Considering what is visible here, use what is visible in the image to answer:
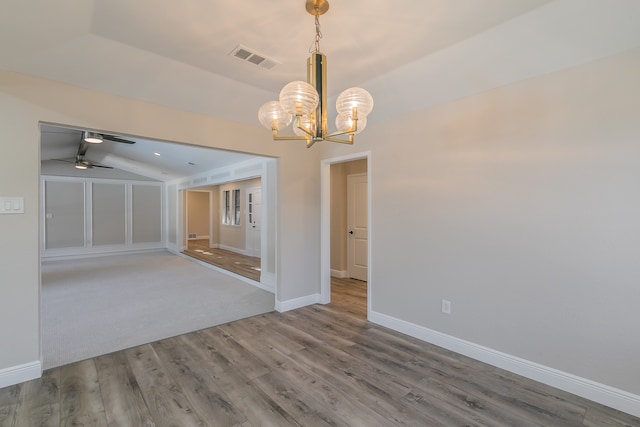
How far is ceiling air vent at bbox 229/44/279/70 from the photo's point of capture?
2389 mm

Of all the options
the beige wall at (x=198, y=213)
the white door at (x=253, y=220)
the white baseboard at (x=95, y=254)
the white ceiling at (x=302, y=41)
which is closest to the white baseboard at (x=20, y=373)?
the white ceiling at (x=302, y=41)

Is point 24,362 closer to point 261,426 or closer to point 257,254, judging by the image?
point 261,426

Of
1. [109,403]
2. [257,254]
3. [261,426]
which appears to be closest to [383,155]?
[261,426]

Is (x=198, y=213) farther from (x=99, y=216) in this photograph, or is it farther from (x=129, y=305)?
(x=129, y=305)

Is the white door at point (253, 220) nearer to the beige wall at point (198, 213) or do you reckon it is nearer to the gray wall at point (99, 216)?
the gray wall at point (99, 216)

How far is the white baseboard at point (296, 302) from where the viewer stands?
391 centimetres

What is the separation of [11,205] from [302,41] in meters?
2.65

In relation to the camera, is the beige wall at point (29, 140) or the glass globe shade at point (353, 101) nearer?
the glass globe shade at point (353, 101)

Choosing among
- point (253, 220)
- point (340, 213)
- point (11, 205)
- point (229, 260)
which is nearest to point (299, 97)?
point (11, 205)

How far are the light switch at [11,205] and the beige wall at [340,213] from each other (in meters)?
4.42

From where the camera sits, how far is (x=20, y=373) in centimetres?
227

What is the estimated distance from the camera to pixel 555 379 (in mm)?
2221

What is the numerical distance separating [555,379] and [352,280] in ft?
11.9

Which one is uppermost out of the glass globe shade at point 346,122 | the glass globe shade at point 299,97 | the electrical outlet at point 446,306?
the glass globe shade at point 299,97
